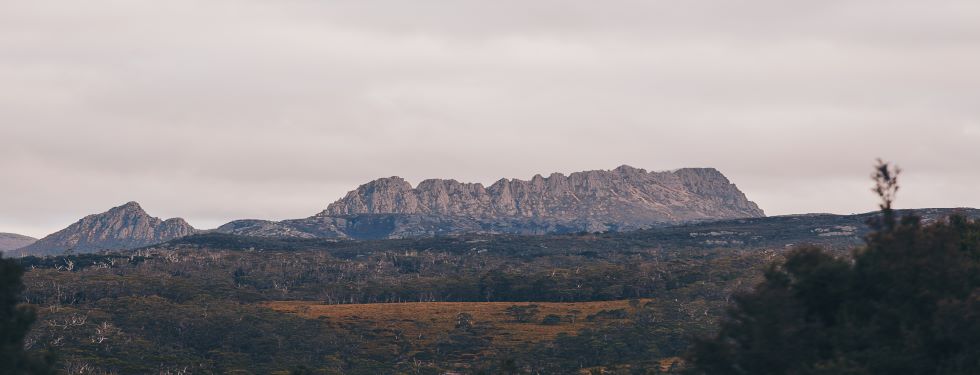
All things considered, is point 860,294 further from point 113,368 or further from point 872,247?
point 113,368

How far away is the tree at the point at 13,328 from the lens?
79.7 meters

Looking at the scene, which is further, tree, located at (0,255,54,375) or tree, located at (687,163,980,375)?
tree, located at (0,255,54,375)

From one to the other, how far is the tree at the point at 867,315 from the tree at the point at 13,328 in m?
51.5

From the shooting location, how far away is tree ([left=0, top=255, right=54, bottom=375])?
79.7 m

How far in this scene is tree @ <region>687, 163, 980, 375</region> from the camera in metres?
74.1

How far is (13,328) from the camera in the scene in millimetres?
82938

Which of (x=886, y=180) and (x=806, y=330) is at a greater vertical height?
(x=886, y=180)

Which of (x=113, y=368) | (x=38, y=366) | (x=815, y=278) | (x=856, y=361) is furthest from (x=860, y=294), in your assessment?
(x=113, y=368)

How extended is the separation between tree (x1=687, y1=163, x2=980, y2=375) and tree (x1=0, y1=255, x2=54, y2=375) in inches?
2027

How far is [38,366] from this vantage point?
81.0 m

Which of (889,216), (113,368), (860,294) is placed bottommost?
(113,368)

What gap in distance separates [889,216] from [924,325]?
1352 centimetres

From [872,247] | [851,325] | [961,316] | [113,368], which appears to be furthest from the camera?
[113,368]

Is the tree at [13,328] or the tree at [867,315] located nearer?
the tree at [867,315]
